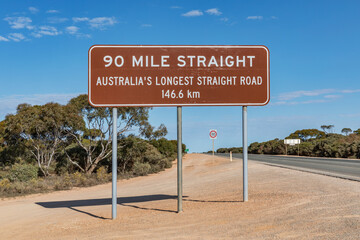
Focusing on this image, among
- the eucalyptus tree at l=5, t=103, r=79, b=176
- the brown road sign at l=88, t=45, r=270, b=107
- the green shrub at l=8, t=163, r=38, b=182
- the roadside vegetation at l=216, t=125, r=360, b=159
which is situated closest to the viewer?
the brown road sign at l=88, t=45, r=270, b=107

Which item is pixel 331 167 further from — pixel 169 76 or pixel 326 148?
pixel 326 148

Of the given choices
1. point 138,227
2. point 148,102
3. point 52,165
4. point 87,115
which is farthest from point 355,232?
point 52,165

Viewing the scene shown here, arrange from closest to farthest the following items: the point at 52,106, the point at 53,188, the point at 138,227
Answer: the point at 138,227 → the point at 53,188 → the point at 52,106

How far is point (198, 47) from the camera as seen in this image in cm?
902

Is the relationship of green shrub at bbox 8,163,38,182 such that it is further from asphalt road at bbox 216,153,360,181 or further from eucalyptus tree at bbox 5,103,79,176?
asphalt road at bbox 216,153,360,181

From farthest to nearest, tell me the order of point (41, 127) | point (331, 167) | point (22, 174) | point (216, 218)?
point (41, 127)
point (331, 167)
point (22, 174)
point (216, 218)

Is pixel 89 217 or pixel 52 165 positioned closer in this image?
pixel 89 217

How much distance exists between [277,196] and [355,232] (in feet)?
13.3

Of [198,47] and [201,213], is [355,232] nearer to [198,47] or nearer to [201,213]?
[201,213]

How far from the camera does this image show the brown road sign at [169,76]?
29.0 ft

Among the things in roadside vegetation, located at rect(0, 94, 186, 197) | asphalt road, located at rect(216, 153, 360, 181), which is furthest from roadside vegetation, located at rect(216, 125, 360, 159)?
roadside vegetation, located at rect(0, 94, 186, 197)

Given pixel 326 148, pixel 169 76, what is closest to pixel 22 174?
pixel 169 76

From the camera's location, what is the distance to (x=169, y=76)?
29.3ft

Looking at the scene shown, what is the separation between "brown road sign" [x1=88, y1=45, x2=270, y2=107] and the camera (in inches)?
348
